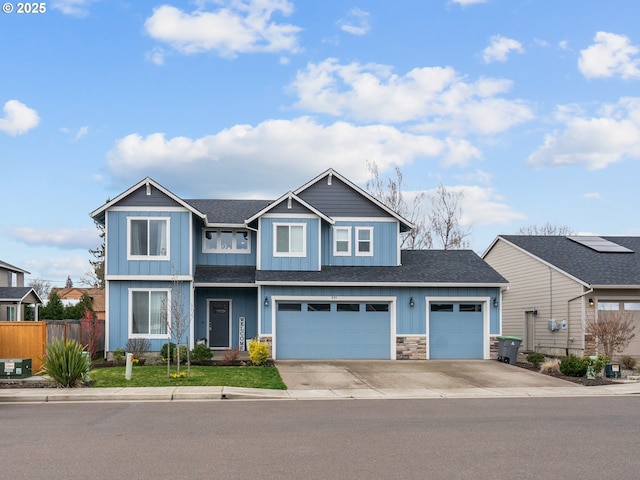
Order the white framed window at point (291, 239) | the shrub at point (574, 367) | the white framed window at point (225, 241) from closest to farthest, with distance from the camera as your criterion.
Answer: the shrub at point (574, 367)
the white framed window at point (291, 239)
the white framed window at point (225, 241)

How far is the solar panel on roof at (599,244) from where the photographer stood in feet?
100

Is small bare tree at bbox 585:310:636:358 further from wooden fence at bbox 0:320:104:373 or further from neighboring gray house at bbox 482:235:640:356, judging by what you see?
wooden fence at bbox 0:320:104:373

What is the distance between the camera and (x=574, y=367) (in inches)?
865

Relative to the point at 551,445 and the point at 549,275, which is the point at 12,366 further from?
the point at 549,275

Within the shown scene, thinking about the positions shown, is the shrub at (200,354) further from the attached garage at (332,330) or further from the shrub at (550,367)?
the shrub at (550,367)

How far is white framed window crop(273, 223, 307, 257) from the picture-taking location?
27688mm

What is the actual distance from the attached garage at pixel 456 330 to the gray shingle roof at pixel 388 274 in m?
1.00

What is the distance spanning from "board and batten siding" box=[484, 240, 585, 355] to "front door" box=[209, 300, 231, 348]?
1288 centimetres

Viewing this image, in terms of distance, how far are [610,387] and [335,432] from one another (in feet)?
37.1

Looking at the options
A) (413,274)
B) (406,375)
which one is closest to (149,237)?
(413,274)

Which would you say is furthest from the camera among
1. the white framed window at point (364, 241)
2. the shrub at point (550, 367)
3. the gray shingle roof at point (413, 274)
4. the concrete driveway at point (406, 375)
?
the white framed window at point (364, 241)

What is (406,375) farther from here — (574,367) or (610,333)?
(610,333)

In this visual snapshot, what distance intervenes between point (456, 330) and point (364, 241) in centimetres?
504

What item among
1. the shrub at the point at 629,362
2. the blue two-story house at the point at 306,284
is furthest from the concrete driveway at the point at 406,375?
the shrub at the point at 629,362
